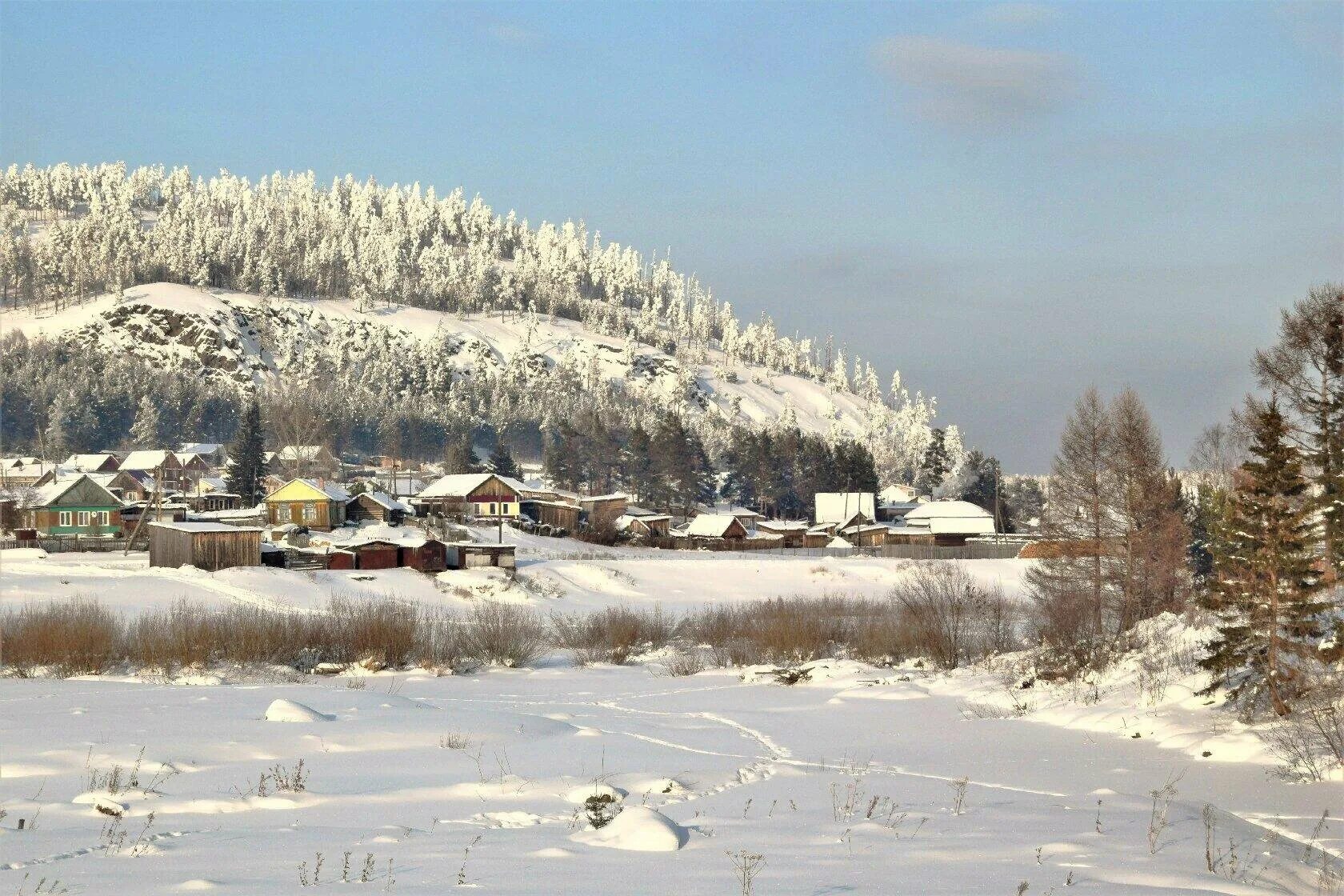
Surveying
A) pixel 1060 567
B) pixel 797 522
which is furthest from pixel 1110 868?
pixel 797 522

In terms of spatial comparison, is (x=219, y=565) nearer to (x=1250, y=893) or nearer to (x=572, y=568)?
(x=572, y=568)

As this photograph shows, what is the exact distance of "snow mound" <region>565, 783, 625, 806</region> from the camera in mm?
13461

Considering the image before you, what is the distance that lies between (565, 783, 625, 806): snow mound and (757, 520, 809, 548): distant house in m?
89.6

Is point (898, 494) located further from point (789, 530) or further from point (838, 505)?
point (789, 530)

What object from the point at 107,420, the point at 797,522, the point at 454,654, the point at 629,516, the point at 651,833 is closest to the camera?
the point at 651,833

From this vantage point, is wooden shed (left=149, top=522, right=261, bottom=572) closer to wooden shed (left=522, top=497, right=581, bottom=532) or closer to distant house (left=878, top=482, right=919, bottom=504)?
wooden shed (left=522, top=497, right=581, bottom=532)

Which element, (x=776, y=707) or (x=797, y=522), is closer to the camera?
(x=776, y=707)

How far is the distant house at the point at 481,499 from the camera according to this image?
99.3 m

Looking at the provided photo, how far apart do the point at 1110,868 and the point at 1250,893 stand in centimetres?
113

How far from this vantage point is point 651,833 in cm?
1126

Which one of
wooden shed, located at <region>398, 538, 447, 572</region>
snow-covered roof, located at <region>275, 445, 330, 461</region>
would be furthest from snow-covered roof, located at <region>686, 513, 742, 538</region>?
wooden shed, located at <region>398, 538, 447, 572</region>

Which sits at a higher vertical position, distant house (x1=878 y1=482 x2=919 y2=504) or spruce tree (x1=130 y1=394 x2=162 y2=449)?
spruce tree (x1=130 y1=394 x2=162 y2=449)

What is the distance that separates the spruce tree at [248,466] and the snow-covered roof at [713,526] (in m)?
37.4

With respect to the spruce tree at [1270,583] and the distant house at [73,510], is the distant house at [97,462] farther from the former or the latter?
the spruce tree at [1270,583]
